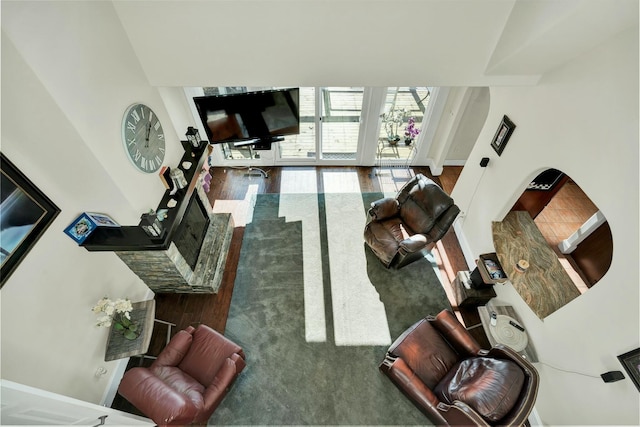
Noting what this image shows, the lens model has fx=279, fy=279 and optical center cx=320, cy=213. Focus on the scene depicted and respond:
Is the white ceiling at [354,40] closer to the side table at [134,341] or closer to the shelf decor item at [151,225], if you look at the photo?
the shelf decor item at [151,225]

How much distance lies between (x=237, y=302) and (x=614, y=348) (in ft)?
11.7

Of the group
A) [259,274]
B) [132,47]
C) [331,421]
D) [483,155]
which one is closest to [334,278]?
[259,274]

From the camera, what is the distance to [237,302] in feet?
11.8

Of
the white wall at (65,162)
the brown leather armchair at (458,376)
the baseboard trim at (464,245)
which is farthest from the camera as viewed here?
the baseboard trim at (464,245)

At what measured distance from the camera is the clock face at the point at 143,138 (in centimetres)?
249

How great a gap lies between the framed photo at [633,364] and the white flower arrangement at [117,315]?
12.9ft

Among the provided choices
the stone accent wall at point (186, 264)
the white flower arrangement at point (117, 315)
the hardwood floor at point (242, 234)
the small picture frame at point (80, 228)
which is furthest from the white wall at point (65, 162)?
the hardwood floor at point (242, 234)

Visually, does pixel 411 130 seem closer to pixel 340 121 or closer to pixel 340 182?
pixel 340 121

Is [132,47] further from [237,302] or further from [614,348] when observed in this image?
[614,348]

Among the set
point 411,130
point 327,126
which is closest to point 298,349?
point 327,126

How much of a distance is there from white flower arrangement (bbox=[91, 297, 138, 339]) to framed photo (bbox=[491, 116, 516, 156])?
425 cm

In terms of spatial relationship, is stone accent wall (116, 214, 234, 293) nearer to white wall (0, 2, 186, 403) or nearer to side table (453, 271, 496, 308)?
white wall (0, 2, 186, 403)

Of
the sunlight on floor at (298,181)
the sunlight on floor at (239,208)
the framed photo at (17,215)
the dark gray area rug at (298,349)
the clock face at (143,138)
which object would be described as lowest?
the dark gray area rug at (298,349)

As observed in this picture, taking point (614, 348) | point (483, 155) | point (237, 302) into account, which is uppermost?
point (483, 155)
